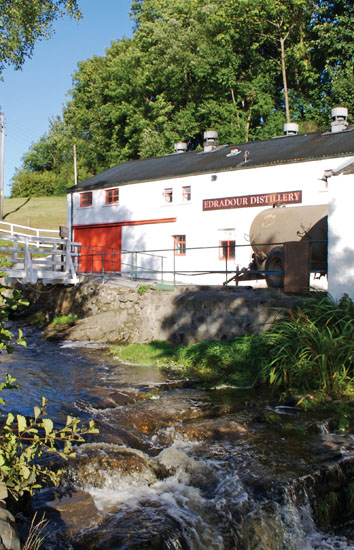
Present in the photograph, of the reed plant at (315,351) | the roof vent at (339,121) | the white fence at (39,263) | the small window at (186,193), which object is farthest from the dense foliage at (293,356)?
the roof vent at (339,121)

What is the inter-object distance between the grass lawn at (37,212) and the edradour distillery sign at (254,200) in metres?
22.9

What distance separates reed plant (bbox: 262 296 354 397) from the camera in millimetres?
9992

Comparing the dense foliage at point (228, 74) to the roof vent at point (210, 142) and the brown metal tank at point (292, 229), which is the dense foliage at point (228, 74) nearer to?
the roof vent at point (210, 142)

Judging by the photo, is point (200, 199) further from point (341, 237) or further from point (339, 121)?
point (341, 237)

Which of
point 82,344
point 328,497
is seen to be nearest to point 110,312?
point 82,344

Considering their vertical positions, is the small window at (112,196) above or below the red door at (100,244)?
above

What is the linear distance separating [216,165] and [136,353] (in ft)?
42.2

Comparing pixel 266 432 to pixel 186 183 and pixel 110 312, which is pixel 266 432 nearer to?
pixel 110 312

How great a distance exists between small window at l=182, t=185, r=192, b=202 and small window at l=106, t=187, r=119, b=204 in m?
4.34

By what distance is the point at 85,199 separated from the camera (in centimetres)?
3033

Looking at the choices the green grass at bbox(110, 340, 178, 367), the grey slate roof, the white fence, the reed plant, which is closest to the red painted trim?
the grey slate roof

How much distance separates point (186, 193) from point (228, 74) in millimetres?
18361

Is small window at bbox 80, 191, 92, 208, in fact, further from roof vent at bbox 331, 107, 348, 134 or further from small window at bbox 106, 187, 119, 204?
roof vent at bbox 331, 107, 348, 134

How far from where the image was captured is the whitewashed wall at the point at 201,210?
22094mm
